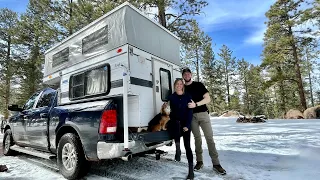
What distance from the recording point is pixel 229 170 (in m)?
3.85

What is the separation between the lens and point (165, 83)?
4555mm

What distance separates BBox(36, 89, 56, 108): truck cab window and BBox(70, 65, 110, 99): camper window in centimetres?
75

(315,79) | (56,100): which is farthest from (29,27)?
(315,79)

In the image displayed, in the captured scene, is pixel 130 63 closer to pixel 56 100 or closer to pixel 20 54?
pixel 56 100

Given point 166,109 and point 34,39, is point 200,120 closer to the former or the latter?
point 166,109

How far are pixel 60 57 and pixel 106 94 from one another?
2.20 meters

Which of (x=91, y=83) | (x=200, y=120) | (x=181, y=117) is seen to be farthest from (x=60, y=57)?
(x=200, y=120)

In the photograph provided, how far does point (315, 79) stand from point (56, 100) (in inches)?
1711

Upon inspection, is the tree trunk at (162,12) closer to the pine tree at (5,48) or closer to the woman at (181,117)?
the woman at (181,117)

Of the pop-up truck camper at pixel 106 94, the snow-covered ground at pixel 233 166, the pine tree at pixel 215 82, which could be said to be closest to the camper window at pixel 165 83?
the pop-up truck camper at pixel 106 94

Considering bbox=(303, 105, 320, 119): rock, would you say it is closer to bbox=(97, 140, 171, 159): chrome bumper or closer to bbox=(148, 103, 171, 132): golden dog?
bbox=(148, 103, 171, 132): golden dog

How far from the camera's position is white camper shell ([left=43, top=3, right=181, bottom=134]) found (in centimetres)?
361

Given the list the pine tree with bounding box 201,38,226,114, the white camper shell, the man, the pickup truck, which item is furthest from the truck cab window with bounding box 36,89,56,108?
the pine tree with bounding box 201,38,226,114

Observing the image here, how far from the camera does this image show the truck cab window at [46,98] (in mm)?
4803
